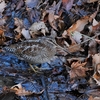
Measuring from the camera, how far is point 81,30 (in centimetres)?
536

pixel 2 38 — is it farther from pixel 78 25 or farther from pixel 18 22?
pixel 78 25

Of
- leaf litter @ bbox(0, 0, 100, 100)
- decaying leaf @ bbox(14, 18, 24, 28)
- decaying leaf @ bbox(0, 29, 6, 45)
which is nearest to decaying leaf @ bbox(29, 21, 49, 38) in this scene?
leaf litter @ bbox(0, 0, 100, 100)

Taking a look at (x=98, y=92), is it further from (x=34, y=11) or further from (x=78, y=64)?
(x=34, y=11)

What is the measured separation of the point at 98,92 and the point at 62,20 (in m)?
1.74

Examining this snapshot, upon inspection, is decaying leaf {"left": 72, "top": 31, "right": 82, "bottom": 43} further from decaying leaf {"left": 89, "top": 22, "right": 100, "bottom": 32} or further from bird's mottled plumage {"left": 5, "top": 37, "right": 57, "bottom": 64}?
bird's mottled plumage {"left": 5, "top": 37, "right": 57, "bottom": 64}

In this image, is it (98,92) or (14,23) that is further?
(14,23)

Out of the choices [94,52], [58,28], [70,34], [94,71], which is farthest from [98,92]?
[58,28]

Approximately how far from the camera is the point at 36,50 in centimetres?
474

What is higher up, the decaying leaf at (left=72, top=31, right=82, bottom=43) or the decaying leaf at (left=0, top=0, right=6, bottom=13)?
the decaying leaf at (left=0, top=0, right=6, bottom=13)

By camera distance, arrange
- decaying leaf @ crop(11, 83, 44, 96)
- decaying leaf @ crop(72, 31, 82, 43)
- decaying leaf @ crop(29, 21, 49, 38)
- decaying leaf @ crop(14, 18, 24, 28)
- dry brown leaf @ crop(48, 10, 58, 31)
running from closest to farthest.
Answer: decaying leaf @ crop(11, 83, 44, 96)
decaying leaf @ crop(72, 31, 82, 43)
decaying leaf @ crop(29, 21, 49, 38)
dry brown leaf @ crop(48, 10, 58, 31)
decaying leaf @ crop(14, 18, 24, 28)

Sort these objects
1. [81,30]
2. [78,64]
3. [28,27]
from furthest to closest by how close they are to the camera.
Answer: [28,27] → [81,30] → [78,64]

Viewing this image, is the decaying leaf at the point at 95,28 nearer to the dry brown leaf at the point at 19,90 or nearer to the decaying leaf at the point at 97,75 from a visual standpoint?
the decaying leaf at the point at 97,75

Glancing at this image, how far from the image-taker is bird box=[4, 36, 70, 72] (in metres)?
4.76

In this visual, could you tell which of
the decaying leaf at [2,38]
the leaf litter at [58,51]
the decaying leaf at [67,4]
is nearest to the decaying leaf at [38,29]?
the leaf litter at [58,51]
